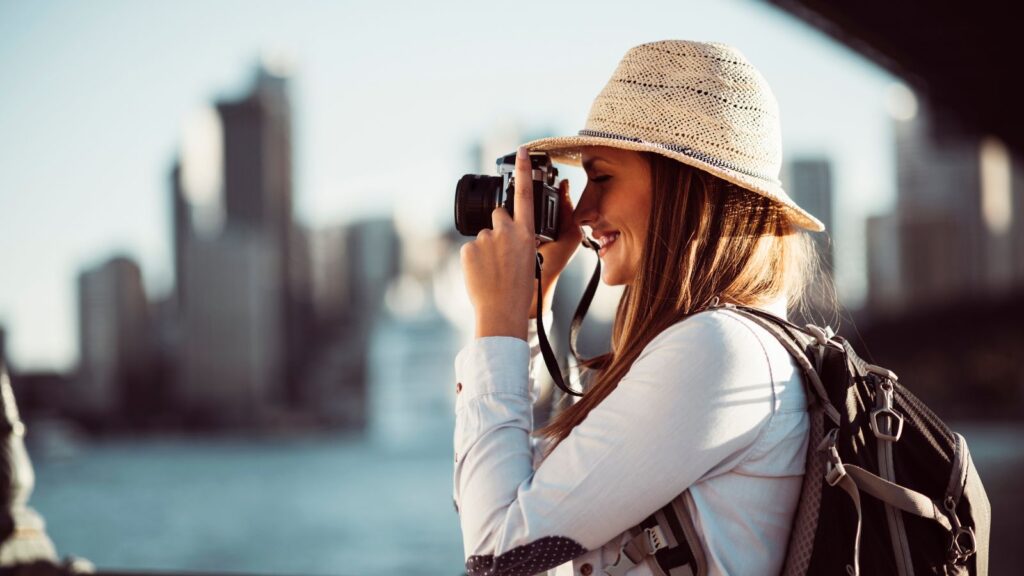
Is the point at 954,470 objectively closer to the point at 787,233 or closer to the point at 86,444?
the point at 787,233

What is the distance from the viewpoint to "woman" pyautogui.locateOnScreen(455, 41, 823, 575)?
41.7 inches

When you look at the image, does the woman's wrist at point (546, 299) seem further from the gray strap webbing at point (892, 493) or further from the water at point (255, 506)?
the water at point (255, 506)

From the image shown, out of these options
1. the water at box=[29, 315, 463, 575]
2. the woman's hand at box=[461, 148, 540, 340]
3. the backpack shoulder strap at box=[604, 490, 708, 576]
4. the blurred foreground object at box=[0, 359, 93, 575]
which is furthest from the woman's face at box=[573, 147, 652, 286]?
the water at box=[29, 315, 463, 575]

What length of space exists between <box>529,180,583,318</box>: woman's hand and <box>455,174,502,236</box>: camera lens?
107 mm

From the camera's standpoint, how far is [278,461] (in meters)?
72.8

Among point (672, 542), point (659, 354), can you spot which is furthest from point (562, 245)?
point (672, 542)

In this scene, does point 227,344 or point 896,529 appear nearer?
point 896,529

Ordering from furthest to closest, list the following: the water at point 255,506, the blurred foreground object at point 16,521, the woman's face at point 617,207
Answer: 1. the water at point 255,506
2. the blurred foreground object at point 16,521
3. the woman's face at point 617,207

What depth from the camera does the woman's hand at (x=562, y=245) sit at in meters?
1.41

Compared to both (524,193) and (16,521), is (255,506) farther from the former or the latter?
(524,193)

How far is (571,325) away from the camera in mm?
1585

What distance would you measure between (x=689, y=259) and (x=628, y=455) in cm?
28

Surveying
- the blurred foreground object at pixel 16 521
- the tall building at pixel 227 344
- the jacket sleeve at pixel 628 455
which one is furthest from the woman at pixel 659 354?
the tall building at pixel 227 344

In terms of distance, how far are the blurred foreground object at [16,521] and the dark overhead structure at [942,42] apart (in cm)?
393
